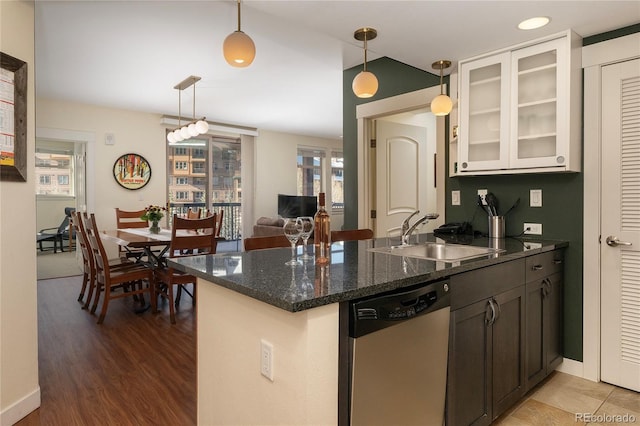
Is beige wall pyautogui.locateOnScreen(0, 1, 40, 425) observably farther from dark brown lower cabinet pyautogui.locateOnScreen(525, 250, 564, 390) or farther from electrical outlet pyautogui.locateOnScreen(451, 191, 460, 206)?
electrical outlet pyautogui.locateOnScreen(451, 191, 460, 206)

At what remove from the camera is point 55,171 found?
8.07 metres

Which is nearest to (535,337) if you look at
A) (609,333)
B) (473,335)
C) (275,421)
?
(609,333)

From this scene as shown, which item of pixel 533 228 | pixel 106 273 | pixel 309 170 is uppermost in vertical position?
pixel 309 170

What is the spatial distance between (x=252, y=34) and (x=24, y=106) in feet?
6.07

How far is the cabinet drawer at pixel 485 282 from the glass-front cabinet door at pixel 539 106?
2.63 feet

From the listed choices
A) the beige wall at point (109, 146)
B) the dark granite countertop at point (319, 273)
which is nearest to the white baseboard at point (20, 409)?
the dark granite countertop at point (319, 273)

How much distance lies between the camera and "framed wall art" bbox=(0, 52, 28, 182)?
1.85 m

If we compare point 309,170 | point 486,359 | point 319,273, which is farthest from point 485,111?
point 309,170

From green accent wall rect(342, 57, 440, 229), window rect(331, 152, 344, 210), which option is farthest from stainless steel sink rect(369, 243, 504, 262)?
window rect(331, 152, 344, 210)

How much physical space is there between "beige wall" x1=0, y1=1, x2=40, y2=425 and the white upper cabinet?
2703 mm

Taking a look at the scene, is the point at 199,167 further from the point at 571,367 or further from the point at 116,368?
the point at 571,367

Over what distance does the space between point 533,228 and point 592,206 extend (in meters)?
0.37

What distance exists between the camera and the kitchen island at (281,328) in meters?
1.12

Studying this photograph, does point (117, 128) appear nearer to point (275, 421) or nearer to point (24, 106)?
point (24, 106)
